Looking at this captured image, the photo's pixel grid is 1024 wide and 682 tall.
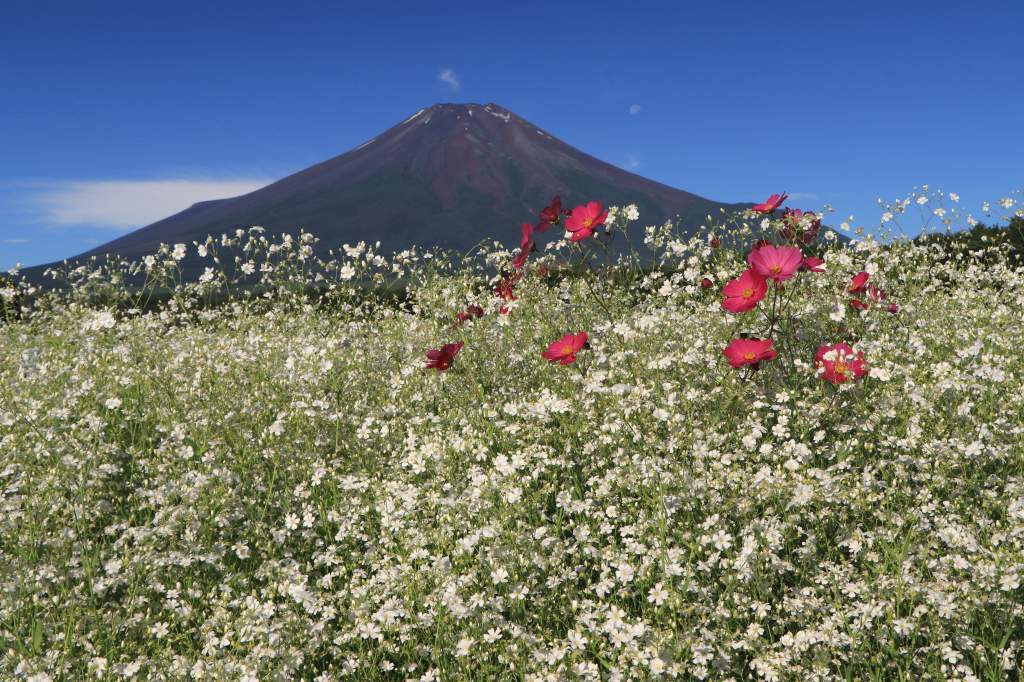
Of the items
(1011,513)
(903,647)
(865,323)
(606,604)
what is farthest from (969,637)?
(865,323)

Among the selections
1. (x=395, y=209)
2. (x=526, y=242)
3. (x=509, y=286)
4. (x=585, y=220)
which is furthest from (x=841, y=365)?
(x=395, y=209)

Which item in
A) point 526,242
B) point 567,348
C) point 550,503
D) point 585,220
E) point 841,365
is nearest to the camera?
point 550,503

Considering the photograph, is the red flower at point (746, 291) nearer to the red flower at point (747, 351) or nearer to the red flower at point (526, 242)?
the red flower at point (747, 351)

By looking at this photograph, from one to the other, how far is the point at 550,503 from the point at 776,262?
6.54ft

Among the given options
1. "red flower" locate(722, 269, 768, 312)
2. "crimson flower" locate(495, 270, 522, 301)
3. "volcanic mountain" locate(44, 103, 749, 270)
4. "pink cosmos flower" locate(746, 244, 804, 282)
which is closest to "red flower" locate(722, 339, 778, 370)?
"red flower" locate(722, 269, 768, 312)

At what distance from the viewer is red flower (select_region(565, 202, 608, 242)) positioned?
17.8ft

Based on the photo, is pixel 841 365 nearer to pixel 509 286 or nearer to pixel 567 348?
pixel 567 348

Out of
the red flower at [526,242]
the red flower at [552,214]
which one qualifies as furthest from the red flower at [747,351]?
the red flower at [526,242]

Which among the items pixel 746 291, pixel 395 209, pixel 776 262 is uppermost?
pixel 395 209

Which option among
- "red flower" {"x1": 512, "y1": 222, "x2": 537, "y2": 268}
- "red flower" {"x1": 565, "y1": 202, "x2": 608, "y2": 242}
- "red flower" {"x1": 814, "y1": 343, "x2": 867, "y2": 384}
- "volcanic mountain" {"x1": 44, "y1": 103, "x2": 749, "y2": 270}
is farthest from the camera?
"volcanic mountain" {"x1": 44, "y1": 103, "x2": 749, "y2": 270}

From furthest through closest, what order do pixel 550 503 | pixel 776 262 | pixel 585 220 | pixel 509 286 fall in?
pixel 509 286 < pixel 585 220 < pixel 776 262 < pixel 550 503

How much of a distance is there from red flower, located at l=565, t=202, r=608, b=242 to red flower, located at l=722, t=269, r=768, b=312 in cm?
129

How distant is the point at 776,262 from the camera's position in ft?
14.8

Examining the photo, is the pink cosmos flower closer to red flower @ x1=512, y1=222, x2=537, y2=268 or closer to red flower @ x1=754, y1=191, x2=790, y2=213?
red flower @ x1=754, y1=191, x2=790, y2=213
